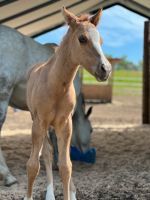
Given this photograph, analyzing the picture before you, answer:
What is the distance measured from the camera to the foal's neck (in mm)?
3889

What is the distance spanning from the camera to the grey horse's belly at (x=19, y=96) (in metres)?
6.06

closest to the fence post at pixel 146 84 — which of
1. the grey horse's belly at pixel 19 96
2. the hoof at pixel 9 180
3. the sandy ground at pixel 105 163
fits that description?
the sandy ground at pixel 105 163

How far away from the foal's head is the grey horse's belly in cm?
234

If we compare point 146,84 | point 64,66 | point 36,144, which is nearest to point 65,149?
point 36,144

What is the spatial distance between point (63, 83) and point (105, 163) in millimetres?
3091

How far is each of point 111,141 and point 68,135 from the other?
16.1ft

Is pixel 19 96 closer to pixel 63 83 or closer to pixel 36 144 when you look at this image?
pixel 36 144

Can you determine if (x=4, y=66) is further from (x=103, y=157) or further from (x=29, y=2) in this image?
(x=103, y=157)

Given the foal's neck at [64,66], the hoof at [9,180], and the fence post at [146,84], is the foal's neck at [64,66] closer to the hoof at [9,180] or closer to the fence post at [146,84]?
the hoof at [9,180]

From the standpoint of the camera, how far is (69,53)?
3.86 meters

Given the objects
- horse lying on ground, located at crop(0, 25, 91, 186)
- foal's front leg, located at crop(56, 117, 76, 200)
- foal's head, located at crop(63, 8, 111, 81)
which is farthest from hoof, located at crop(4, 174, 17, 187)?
foal's head, located at crop(63, 8, 111, 81)

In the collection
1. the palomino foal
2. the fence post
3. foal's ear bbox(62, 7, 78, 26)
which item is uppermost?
foal's ear bbox(62, 7, 78, 26)

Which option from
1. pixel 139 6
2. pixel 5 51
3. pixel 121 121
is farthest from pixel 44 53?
pixel 121 121

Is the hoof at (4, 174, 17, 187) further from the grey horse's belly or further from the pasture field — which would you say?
the pasture field
